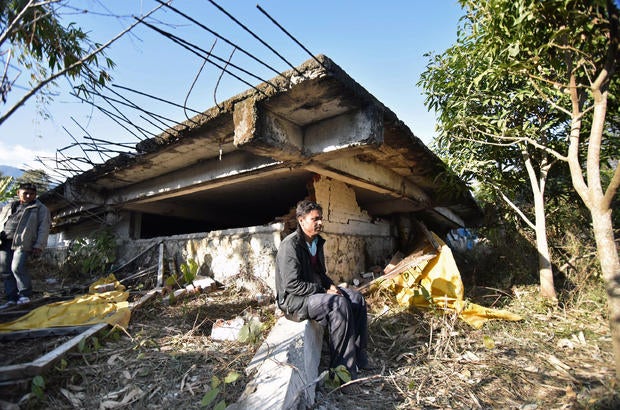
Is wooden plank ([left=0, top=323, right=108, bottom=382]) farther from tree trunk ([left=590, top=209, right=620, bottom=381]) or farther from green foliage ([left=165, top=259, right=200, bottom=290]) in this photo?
tree trunk ([left=590, top=209, right=620, bottom=381])

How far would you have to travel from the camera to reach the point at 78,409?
2.09 metres

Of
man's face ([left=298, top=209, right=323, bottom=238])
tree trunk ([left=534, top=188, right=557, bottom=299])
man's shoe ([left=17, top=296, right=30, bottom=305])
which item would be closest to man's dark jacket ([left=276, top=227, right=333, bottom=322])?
man's face ([left=298, top=209, right=323, bottom=238])

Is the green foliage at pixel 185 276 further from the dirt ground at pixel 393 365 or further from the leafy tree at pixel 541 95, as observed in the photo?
the leafy tree at pixel 541 95

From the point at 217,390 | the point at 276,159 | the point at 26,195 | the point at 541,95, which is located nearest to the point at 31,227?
the point at 26,195

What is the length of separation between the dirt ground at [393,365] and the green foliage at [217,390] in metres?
0.01

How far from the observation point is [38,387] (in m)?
2.14

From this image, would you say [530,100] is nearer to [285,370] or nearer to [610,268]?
[610,268]

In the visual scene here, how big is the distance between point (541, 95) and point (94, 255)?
771 centimetres

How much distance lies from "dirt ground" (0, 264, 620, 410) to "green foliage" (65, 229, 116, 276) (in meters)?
3.02

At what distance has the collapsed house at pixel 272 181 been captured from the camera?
9.38ft

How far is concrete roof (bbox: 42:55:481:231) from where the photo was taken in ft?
9.14

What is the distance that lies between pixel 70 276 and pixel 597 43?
873 cm

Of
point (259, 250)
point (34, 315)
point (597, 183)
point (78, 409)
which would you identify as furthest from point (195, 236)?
point (597, 183)

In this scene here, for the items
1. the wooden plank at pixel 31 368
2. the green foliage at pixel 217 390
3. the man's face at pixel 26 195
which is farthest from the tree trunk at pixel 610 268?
the man's face at pixel 26 195
